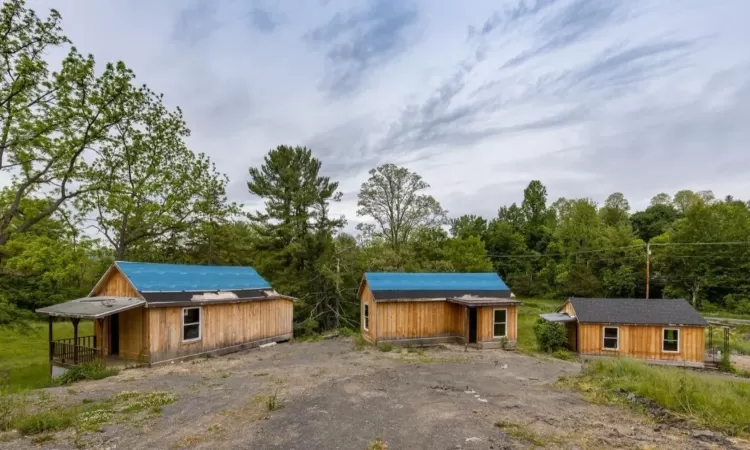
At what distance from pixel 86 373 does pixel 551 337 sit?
20.7 meters

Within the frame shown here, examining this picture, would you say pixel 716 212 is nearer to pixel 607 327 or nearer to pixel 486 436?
pixel 607 327

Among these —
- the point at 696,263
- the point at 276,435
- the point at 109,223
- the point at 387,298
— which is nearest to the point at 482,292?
the point at 387,298

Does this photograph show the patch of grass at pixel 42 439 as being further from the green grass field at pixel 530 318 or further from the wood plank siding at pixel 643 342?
the wood plank siding at pixel 643 342

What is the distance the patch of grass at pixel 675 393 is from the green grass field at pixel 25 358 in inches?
676

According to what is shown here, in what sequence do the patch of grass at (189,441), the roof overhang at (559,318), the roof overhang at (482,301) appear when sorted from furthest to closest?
the roof overhang at (559,318), the roof overhang at (482,301), the patch of grass at (189,441)

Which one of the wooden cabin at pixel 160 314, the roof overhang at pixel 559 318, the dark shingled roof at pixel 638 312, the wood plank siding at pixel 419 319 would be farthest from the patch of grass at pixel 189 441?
the dark shingled roof at pixel 638 312

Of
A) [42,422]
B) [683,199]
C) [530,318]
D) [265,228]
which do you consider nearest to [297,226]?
[265,228]

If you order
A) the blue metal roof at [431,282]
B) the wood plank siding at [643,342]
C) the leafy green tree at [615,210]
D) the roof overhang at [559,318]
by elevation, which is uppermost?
the leafy green tree at [615,210]

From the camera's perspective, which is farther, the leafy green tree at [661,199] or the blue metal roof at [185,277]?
the leafy green tree at [661,199]

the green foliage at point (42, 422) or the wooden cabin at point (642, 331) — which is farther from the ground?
the green foliage at point (42, 422)

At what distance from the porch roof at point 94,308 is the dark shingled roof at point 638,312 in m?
21.2

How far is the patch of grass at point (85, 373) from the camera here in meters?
12.3

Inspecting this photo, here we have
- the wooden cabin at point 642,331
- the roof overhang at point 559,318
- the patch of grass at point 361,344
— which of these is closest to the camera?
the patch of grass at point 361,344

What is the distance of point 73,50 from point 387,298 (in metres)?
15.9
